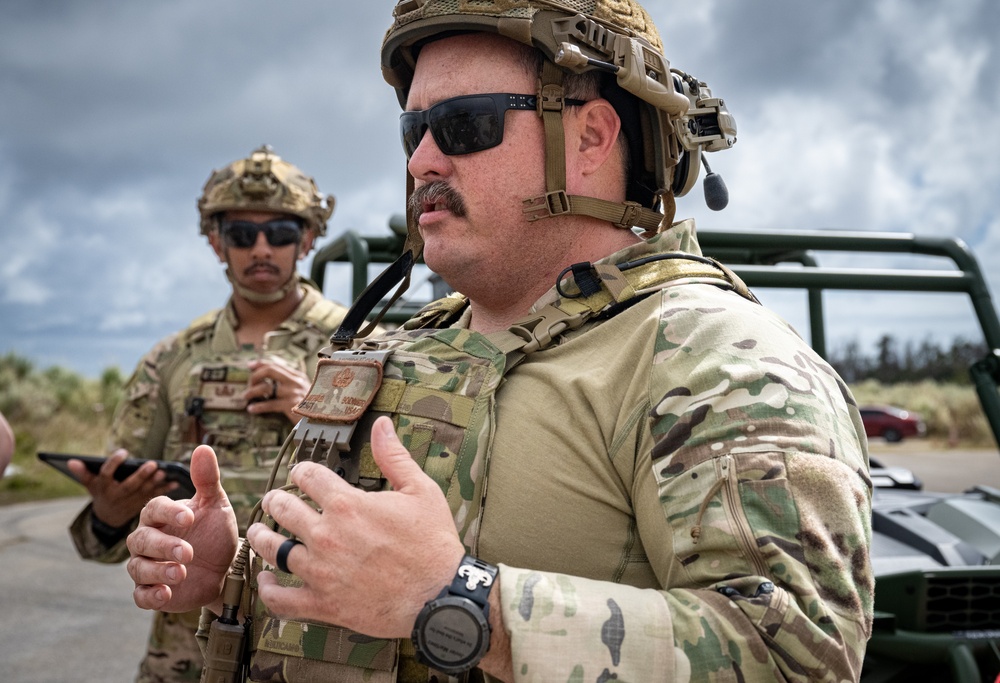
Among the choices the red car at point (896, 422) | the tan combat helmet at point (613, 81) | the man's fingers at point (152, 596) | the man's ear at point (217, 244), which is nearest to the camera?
the man's fingers at point (152, 596)

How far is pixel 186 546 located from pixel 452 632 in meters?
0.65

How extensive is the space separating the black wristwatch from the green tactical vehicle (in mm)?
1985

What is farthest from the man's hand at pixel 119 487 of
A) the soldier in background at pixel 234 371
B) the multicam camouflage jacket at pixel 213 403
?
the multicam camouflage jacket at pixel 213 403

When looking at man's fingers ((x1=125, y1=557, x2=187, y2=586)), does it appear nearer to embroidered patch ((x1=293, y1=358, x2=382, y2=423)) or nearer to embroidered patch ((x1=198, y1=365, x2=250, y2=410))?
embroidered patch ((x1=293, y1=358, x2=382, y2=423))

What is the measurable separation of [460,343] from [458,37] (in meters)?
0.67

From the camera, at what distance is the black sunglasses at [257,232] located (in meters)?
4.07

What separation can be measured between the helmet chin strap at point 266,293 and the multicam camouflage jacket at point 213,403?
0.31 ft

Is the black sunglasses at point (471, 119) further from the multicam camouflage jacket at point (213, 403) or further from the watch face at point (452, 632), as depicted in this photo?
the multicam camouflage jacket at point (213, 403)

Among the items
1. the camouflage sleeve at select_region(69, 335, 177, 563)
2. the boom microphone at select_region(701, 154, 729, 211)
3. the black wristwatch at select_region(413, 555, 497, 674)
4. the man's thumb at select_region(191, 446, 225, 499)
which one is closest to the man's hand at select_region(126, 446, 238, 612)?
the man's thumb at select_region(191, 446, 225, 499)

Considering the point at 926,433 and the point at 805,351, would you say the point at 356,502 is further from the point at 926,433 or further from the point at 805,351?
the point at 926,433

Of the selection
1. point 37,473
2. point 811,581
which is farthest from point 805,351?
point 37,473

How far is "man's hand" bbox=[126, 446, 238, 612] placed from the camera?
162cm

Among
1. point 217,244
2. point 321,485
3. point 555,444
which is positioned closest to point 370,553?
point 321,485

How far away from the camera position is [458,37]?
1.92m
